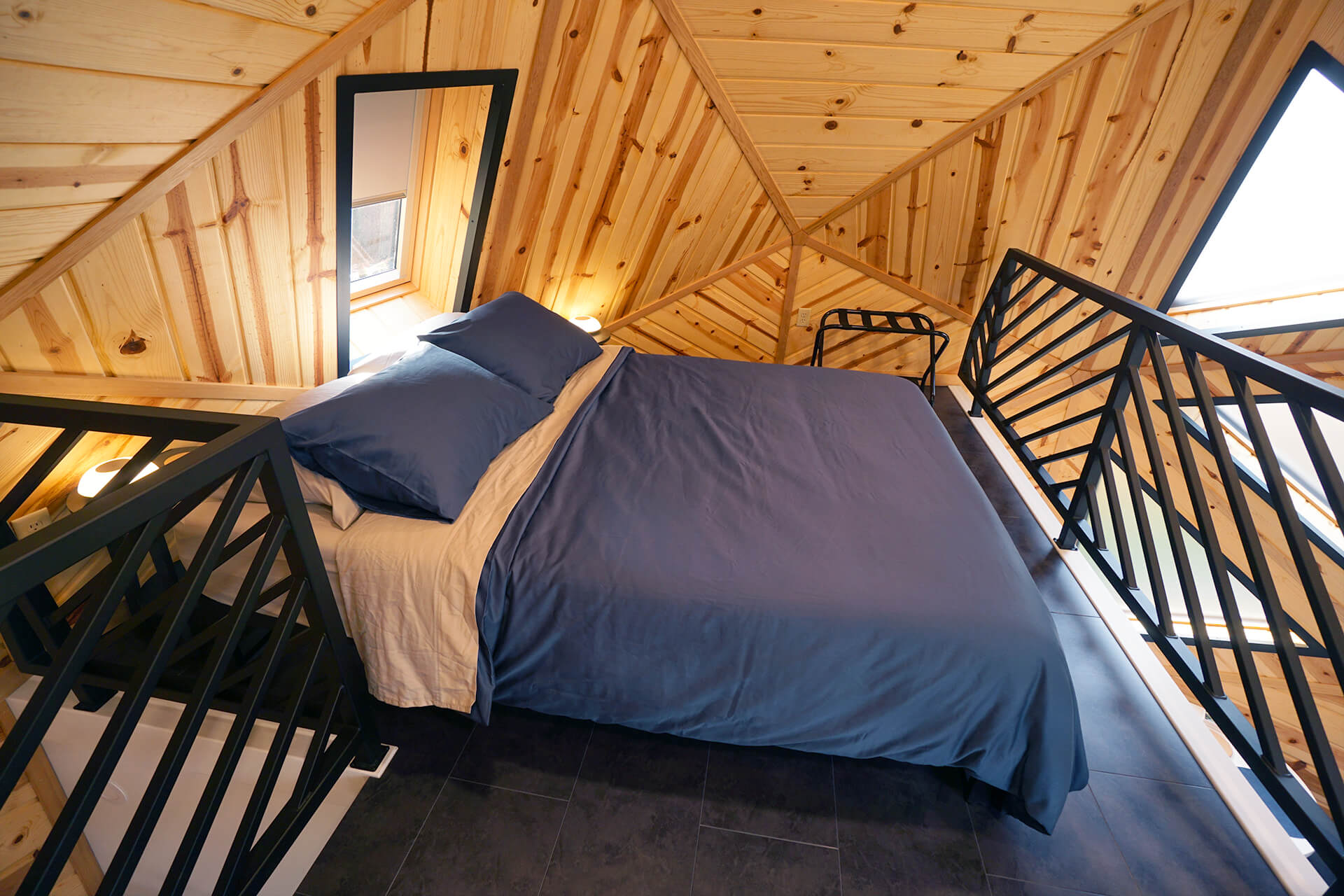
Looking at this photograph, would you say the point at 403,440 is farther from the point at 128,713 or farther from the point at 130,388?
the point at 128,713

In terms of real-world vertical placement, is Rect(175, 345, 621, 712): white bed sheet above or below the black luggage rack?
below

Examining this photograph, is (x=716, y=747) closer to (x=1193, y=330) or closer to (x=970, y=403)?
(x=1193, y=330)

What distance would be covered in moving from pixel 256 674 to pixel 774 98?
112 inches

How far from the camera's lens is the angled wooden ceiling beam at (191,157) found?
55.0 inches

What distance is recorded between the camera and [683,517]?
5.97 ft

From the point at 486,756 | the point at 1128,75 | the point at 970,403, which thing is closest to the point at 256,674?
the point at 486,756

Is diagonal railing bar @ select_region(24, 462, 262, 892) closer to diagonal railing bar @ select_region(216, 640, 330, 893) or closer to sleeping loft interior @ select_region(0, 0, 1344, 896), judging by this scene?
sleeping loft interior @ select_region(0, 0, 1344, 896)

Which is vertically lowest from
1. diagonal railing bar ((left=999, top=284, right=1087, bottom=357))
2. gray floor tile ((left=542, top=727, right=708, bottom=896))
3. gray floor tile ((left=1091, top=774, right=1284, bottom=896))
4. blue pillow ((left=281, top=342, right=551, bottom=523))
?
gray floor tile ((left=542, top=727, right=708, bottom=896))

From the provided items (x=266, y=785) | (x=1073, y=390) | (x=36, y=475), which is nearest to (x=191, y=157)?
(x=36, y=475)

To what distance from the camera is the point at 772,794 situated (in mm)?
1685

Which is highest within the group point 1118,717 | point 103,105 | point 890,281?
point 103,105

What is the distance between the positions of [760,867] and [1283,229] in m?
3.71

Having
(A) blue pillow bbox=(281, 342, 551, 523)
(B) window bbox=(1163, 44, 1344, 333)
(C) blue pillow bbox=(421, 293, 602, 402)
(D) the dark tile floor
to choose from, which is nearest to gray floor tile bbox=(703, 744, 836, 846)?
(D) the dark tile floor

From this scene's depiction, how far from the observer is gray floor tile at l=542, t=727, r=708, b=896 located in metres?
1.50
